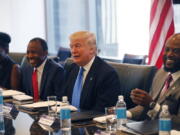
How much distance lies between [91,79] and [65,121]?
853 millimetres

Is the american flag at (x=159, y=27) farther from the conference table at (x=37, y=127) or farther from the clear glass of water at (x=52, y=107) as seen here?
the conference table at (x=37, y=127)

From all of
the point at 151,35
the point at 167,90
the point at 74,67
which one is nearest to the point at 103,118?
the point at 167,90

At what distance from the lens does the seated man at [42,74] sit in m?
4.00

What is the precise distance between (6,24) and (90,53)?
15.0 feet

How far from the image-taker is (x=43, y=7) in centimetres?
815

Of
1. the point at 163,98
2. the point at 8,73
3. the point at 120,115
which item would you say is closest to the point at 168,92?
the point at 163,98

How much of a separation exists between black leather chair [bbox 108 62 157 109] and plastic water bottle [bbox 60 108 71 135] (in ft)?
3.17

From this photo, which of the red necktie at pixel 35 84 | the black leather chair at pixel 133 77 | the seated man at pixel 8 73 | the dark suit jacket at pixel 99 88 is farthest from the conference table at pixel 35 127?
the seated man at pixel 8 73

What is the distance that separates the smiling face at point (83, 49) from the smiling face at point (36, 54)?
657 millimetres

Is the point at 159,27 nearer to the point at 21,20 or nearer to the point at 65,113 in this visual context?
the point at 65,113

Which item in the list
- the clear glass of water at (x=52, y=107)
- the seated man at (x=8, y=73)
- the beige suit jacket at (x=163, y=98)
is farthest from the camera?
the seated man at (x=8, y=73)

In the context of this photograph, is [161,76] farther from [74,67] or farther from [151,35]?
[151,35]

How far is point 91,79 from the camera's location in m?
3.43

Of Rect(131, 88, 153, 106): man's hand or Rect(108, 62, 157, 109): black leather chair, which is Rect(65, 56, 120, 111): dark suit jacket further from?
Rect(131, 88, 153, 106): man's hand
